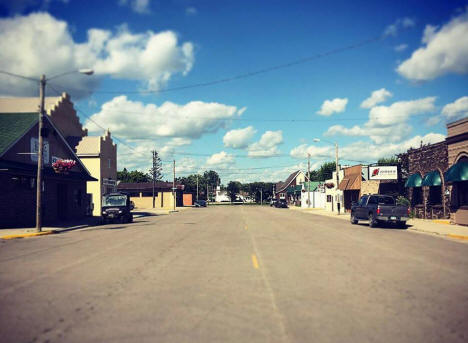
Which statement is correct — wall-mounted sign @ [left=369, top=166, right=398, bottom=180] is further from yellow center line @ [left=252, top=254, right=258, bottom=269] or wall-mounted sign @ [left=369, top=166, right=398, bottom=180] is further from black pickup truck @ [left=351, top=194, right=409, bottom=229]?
yellow center line @ [left=252, top=254, right=258, bottom=269]

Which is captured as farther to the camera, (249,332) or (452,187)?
(452,187)

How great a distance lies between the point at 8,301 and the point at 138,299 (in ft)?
7.24

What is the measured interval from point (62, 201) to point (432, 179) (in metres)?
29.1

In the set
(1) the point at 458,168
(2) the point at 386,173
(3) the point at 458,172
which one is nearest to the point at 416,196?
(2) the point at 386,173

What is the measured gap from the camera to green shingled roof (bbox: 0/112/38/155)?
23848 mm

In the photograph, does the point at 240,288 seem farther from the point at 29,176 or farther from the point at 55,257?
the point at 29,176

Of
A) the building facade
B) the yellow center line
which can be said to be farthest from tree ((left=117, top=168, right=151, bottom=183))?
the yellow center line

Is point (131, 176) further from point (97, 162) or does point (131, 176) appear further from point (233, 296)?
point (233, 296)


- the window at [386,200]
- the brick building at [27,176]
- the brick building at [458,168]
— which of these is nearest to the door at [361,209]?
the window at [386,200]

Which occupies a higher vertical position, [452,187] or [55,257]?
[452,187]

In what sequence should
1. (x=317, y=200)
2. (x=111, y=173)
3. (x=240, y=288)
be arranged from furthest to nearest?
(x=317, y=200) → (x=111, y=173) → (x=240, y=288)

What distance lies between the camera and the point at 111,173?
48.6 metres

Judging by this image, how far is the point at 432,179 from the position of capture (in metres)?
29.1

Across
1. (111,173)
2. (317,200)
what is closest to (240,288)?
(111,173)
